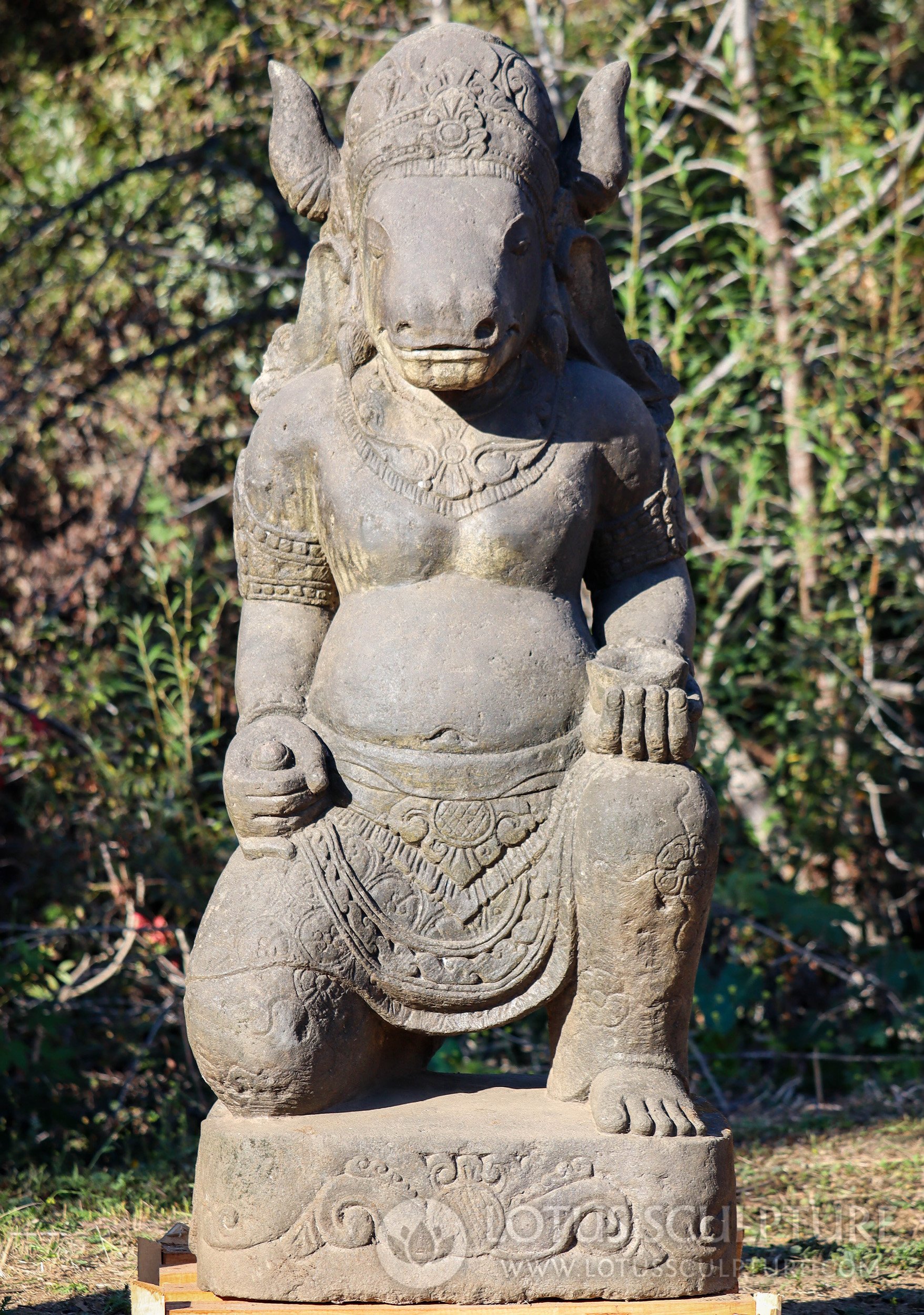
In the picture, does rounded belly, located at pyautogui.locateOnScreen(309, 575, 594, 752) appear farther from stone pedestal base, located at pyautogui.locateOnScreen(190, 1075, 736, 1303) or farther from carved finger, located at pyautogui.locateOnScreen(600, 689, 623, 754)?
stone pedestal base, located at pyautogui.locateOnScreen(190, 1075, 736, 1303)

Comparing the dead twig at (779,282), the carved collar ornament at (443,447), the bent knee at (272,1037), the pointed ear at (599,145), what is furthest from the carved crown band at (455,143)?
the dead twig at (779,282)

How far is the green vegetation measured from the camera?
4.87m

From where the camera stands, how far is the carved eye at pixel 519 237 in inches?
99.6

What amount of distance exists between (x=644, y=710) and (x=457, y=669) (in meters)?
0.32

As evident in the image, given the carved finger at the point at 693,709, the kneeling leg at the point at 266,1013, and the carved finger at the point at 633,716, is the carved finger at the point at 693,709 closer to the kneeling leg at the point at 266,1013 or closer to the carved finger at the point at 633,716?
the carved finger at the point at 633,716

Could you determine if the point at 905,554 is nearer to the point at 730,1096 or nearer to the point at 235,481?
the point at 730,1096

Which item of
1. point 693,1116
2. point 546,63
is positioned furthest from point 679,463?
point 693,1116

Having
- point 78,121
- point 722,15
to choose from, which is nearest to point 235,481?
point 722,15

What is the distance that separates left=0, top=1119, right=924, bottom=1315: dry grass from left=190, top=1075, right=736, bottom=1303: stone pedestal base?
1.02 metres

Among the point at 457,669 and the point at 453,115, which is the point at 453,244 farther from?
the point at 457,669

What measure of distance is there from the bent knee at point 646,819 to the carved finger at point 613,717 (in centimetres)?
5

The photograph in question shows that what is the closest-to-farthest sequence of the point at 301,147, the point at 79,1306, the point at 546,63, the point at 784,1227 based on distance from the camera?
the point at 301,147
the point at 79,1306
the point at 784,1227
the point at 546,63

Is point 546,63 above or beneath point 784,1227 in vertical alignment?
above

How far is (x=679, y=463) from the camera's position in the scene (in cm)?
536
